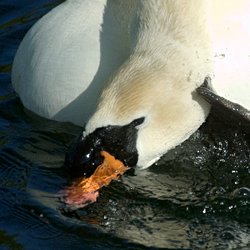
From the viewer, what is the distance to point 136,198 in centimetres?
820

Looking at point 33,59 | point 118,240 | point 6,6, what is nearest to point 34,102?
point 33,59

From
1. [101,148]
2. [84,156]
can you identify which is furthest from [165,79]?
[84,156]

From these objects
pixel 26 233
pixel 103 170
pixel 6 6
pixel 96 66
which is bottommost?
pixel 26 233

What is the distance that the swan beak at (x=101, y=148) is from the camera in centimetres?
798

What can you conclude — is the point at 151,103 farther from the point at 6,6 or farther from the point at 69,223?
the point at 6,6

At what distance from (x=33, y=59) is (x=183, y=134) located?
1455 millimetres

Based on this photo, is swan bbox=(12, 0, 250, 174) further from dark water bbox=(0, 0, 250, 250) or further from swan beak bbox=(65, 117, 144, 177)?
dark water bbox=(0, 0, 250, 250)

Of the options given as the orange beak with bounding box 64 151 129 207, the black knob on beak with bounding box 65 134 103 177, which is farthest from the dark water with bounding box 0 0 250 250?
the black knob on beak with bounding box 65 134 103 177

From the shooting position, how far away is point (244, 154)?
8523 mm

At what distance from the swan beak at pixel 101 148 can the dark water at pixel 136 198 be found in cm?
25

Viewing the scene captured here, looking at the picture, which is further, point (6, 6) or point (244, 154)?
point (6, 6)

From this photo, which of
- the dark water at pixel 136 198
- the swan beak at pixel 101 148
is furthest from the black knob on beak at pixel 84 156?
the dark water at pixel 136 198

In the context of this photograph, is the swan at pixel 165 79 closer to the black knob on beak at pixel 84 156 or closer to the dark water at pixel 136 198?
the black knob on beak at pixel 84 156

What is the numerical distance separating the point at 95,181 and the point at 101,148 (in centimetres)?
22
